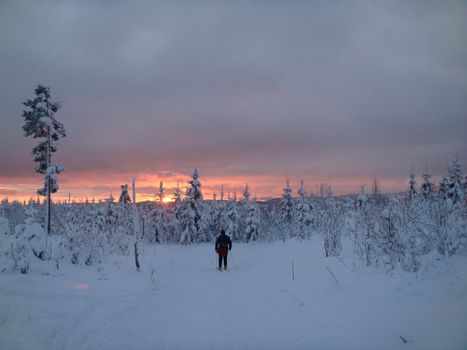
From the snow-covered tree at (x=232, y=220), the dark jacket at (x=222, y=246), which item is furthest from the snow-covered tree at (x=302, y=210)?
the dark jacket at (x=222, y=246)

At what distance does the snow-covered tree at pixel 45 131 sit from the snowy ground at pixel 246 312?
18.1m

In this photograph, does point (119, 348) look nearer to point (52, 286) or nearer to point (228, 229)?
point (52, 286)

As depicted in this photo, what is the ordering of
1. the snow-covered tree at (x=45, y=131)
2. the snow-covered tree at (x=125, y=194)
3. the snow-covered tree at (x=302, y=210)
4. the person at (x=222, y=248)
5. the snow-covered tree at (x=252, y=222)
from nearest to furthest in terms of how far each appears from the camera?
the person at (x=222, y=248), the snow-covered tree at (x=45, y=131), the snow-covered tree at (x=302, y=210), the snow-covered tree at (x=252, y=222), the snow-covered tree at (x=125, y=194)

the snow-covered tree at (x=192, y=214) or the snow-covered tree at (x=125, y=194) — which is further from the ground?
the snow-covered tree at (x=125, y=194)

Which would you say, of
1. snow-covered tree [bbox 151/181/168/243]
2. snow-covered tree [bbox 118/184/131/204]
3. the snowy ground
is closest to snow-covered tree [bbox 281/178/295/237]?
snow-covered tree [bbox 151/181/168/243]

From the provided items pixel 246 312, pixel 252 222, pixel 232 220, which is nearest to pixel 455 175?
pixel 252 222

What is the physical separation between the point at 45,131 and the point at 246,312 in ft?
81.2

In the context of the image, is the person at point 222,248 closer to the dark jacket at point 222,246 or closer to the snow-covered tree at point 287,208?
the dark jacket at point 222,246

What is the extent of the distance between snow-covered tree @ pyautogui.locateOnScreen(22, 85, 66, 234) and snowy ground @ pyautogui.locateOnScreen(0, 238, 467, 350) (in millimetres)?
18083

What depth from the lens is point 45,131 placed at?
2567 cm

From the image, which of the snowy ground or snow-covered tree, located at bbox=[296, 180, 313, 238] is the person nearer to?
the snowy ground

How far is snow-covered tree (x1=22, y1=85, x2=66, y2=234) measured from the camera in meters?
25.0

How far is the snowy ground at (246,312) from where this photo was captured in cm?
577

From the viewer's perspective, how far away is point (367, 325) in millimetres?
6301
